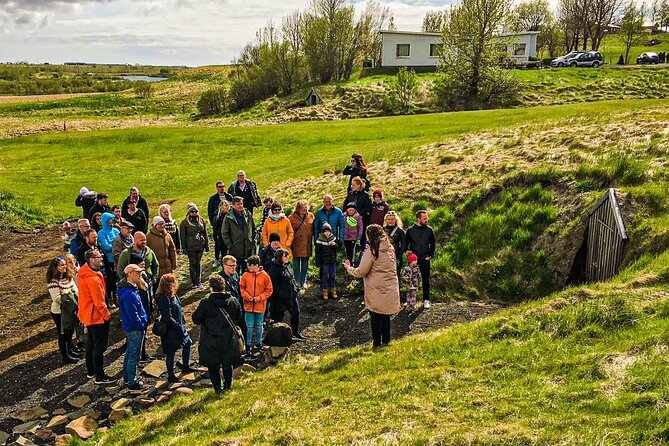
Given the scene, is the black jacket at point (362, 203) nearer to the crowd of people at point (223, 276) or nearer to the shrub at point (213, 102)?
the crowd of people at point (223, 276)

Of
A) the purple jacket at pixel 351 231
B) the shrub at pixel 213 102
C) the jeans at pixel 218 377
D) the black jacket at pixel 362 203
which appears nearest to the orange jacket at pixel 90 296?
the jeans at pixel 218 377

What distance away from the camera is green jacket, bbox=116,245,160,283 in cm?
1194

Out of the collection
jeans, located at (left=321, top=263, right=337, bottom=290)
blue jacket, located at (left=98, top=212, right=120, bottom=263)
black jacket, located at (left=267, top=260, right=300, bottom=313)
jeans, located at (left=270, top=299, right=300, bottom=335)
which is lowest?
jeans, located at (left=270, top=299, right=300, bottom=335)

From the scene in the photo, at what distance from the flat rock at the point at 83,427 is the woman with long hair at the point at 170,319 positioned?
1.63 meters

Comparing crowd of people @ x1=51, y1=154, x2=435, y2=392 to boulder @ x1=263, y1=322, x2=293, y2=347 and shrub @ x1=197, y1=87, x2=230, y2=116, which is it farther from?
shrub @ x1=197, y1=87, x2=230, y2=116

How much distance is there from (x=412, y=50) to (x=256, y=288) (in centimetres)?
6388

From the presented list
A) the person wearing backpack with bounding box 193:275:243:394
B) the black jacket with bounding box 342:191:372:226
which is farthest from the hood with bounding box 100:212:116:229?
the black jacket with bounding box 342:191:372:226

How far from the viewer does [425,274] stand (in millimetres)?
12836

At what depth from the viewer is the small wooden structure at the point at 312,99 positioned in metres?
59.1

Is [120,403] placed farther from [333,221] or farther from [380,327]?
[333,221]

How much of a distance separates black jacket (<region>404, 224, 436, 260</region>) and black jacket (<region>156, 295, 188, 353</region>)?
5.59 metres

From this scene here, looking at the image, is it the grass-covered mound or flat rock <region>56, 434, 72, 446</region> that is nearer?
the grass-covered mound

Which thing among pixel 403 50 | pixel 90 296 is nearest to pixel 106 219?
pixel 90 296

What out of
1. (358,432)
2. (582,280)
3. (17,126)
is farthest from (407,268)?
(17,126)
